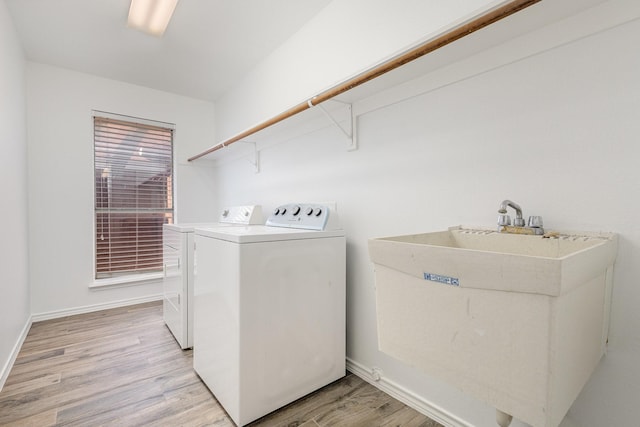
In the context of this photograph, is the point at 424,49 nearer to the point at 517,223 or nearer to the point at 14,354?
the point at 517,223

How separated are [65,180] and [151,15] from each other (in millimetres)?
1791

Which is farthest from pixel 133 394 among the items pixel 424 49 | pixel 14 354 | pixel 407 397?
pixel 424 49

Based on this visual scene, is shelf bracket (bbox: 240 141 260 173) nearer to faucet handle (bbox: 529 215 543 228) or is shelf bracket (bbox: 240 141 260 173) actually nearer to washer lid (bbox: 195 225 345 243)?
washer lid (bbox: 195 225 345 243)

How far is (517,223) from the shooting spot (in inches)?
41.8

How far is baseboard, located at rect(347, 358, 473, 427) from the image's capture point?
1320 millimetres

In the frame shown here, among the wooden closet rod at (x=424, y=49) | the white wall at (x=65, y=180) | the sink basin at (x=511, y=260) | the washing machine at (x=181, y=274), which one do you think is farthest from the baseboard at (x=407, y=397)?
the white wall at (x=65, y=180)

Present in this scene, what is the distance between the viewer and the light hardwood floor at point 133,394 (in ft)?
4.58

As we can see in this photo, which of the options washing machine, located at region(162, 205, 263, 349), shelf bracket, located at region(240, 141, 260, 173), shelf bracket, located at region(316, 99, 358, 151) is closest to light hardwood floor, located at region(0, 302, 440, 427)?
washing machine, located at region(162, 205, 263, 349)

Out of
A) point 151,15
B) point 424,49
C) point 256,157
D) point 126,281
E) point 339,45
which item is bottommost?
point 126,281

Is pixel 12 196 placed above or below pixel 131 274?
above

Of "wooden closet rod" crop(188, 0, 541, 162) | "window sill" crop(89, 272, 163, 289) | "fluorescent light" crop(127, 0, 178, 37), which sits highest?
"fluorescent light" crop(127, 0, 178, 37)

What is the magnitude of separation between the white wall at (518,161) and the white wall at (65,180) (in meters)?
2.52

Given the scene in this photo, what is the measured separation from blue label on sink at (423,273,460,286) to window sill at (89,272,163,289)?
3169 mm

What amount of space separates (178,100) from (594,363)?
383cm
